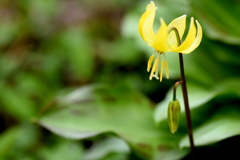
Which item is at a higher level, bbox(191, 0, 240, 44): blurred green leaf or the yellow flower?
bbox(191, 0, 240, 44): blurred green leaf

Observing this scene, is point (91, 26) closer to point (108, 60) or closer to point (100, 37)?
point (100, 37)

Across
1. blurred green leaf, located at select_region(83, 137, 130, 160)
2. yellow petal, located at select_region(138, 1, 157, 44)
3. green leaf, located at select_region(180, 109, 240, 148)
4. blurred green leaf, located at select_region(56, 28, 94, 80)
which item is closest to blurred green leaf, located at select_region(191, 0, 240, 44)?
green leaf, located at select_region(180, 109, 240, 148)

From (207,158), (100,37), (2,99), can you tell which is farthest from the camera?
(100,37)

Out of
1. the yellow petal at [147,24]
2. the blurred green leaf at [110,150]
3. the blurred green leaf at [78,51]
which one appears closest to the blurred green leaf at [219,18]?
the blurred green leaf at [110,150]

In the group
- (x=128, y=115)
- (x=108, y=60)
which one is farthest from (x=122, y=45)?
(x=128, y=115)

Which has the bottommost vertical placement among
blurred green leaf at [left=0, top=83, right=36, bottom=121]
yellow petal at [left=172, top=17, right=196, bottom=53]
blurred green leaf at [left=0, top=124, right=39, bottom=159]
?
yellow petal at [left=172, top=17, right=196, bottom=53]

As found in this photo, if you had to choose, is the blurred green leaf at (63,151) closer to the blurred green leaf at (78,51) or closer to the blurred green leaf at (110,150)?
the blurred green leaf at (110,150)

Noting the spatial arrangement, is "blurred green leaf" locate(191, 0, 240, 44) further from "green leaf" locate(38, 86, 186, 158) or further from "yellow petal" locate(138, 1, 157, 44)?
"yellow petal" locate(138, 1, 157, 44)
